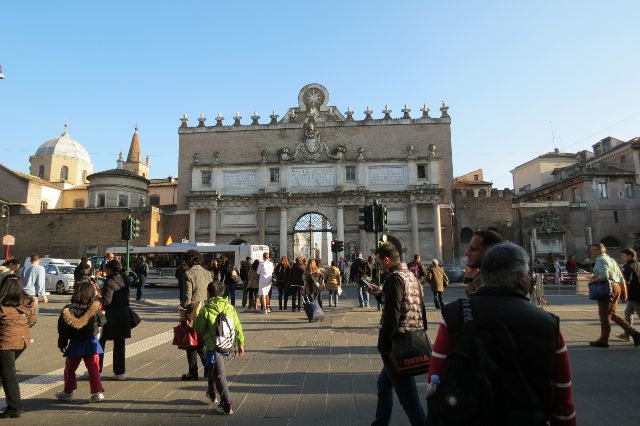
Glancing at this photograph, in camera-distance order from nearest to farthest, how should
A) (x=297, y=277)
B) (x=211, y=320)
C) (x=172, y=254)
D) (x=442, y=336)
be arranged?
(x=442, y=336) → (x=211, y=320) → (x=297, y=277) → (x=172, y=254)

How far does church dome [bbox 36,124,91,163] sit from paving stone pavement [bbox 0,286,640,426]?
62.9 meters

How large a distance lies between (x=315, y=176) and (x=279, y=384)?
35.5 meters

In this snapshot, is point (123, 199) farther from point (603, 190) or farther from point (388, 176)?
point (603, 190)

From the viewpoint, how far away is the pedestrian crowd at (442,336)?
2.22m

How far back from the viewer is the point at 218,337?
18.1 feet

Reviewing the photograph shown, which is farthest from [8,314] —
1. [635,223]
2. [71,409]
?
[635,223]

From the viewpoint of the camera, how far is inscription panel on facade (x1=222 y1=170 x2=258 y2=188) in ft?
139

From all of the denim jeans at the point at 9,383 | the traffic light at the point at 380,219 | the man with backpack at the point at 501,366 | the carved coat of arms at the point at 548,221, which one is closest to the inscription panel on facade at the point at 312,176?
the carved coat of arms at the point at 548,221

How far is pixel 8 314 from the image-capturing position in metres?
Result: 5.36

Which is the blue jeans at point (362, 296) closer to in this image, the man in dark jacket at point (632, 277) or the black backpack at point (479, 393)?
the man in dark jacket at point (632, 277)

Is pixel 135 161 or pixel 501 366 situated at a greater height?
pixel 135 161

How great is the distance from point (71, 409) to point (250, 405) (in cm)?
207

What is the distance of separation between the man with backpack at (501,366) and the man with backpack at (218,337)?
3439mm

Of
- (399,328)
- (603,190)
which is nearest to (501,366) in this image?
(399,328)
